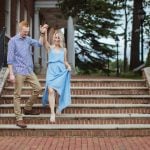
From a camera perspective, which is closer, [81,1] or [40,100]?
[40,100]

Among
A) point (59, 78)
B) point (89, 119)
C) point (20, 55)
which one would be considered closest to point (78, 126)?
point (89, 119)

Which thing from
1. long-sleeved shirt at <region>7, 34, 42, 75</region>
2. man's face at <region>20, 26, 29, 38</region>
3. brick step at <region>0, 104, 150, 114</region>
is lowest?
brick step at <region>0, 104, 150, 114</region>

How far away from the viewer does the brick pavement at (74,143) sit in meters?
7.90

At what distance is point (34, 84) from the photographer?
9.47 metres

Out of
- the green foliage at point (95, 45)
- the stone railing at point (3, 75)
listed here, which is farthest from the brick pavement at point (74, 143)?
the green foliage at point (95, 45)

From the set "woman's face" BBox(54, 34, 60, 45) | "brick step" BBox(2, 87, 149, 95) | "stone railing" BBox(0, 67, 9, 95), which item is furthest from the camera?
"brick step" BBox(2, 87, 149, 95)

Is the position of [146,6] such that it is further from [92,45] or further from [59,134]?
[92,45]

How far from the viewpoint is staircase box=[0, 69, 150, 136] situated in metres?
9.20

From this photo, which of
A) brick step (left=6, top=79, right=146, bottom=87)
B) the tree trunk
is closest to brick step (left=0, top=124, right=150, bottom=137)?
brick step (left=6, top=79, right=146, bottom=87)

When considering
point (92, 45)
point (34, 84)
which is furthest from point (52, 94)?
point (92, 45)

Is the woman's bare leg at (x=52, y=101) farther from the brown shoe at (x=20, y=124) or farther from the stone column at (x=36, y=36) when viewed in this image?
the stone column at (x=36, y=36)

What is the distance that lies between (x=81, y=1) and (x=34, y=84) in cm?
941

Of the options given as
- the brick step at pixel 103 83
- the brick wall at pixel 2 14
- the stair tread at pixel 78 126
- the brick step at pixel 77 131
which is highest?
the brick wall at pixel 2 14

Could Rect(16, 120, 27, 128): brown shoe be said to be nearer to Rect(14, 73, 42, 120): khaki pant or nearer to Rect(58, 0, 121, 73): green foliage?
Rect(14, 73, 42, 120): khaki pant
